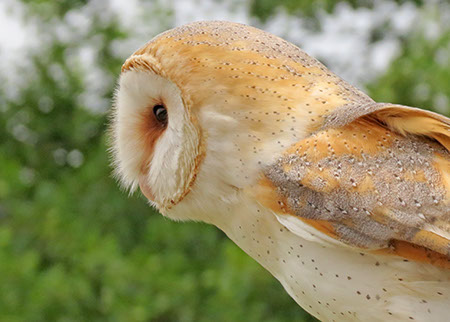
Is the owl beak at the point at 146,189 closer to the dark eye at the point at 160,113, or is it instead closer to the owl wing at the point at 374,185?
the dark eye at the point at 160,113

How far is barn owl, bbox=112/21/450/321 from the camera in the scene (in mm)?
1254

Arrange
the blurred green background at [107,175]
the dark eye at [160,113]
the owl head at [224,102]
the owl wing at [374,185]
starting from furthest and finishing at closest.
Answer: the blurred green background at [107,175] → the dark eye at [160,113] → the owl head at [224,102] → the owl wing at [374,185]

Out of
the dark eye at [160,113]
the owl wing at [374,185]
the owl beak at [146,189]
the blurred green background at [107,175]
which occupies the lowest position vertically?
the blurred green background at [107,175]

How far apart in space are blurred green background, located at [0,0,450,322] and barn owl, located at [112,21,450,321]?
2.60 metres

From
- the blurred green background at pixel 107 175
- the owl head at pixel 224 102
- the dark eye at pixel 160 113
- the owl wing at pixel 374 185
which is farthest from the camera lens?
the blurred green background at pixel 107 175

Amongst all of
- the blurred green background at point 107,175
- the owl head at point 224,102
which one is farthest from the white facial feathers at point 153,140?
the blurred green background at point 107,175

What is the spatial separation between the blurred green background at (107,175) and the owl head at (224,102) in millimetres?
2595

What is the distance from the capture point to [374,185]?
49.3 inches

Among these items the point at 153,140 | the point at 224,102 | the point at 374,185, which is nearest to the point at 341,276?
the point at 374,185

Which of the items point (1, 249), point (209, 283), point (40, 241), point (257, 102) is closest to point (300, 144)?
point (257, 102)

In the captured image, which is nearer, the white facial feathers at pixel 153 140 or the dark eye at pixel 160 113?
the white facial feathers at pixel 153 140

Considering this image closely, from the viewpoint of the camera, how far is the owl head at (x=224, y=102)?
1354mm

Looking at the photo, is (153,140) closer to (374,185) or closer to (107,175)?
(374,185)

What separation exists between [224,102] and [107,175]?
4.07 meters
